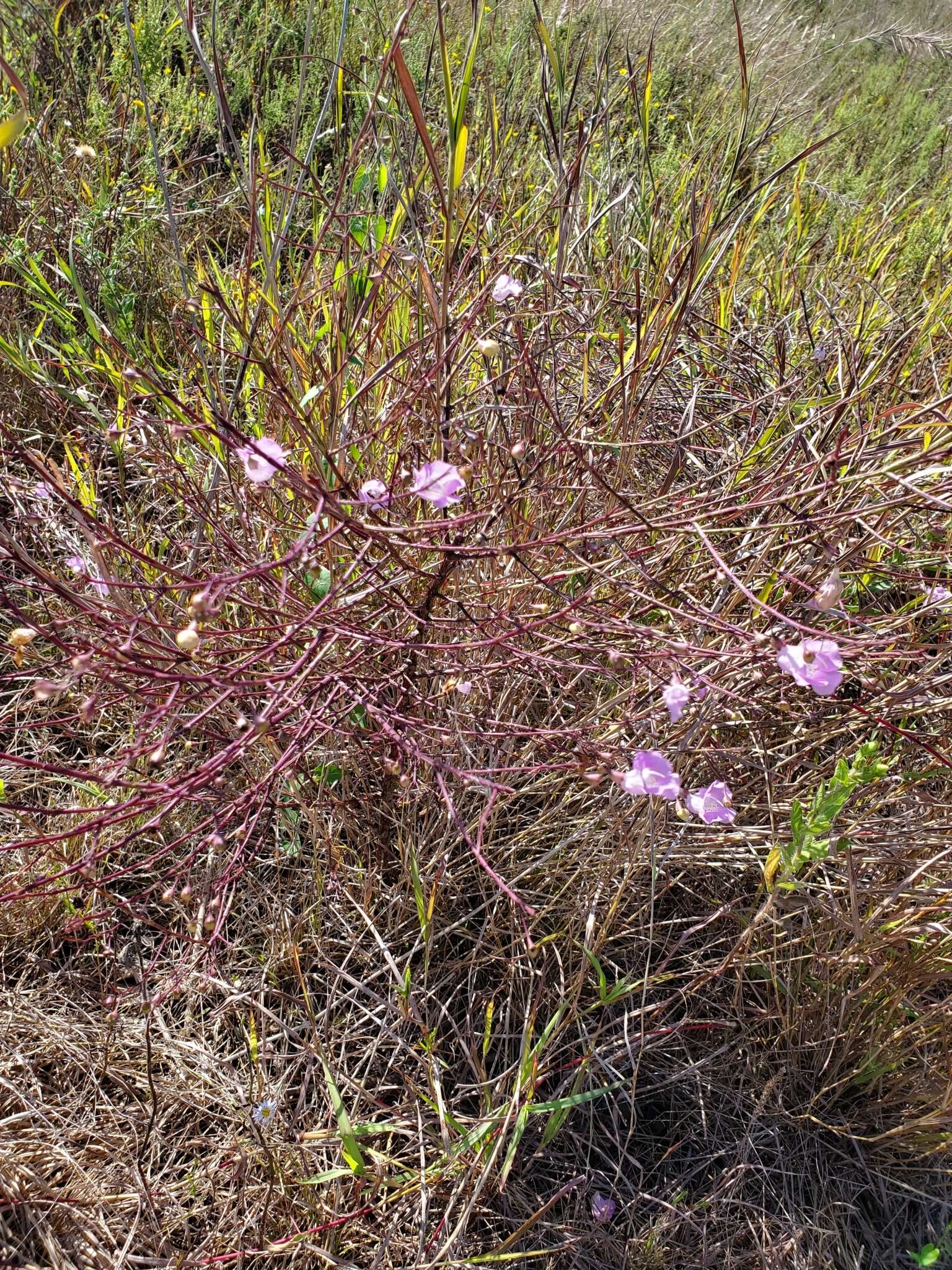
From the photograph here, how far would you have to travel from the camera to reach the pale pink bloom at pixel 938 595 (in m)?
1.25

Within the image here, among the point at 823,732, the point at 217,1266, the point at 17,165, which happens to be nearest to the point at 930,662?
the point at 823,732

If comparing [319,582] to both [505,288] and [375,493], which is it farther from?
[505,288]

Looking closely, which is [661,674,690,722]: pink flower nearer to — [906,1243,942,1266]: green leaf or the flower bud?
the flower bud

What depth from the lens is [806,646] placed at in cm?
93

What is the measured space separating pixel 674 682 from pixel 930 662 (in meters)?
0.65

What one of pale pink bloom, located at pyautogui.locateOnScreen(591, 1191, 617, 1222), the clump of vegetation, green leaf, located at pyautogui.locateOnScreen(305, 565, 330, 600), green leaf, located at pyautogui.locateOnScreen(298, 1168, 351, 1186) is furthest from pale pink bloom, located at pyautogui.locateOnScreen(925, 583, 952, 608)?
green leaf, located at pyautogui.locateOnScreen(298, 1168, 351, 1186)

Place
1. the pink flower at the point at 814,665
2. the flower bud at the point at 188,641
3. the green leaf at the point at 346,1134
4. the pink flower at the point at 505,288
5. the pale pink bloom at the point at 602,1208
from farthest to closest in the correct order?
the pink flower at the point at 505,288, the pale pink bloom at the point at 602,1208, the green leaf at the point at 346,1134, the pink flower at the point at 814,665, the flower bud at the point at 188,641

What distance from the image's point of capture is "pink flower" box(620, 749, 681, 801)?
1.00 m

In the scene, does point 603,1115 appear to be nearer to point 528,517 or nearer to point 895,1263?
point 895,1263

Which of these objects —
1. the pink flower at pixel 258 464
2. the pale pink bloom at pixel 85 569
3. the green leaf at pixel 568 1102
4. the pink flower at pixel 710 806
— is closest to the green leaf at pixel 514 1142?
the green leaf at pixel 568 1102

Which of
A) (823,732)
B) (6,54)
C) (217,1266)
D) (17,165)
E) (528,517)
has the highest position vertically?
(6,54)

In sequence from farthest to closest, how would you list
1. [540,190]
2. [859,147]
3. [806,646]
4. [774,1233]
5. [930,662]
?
[859,147], [540,190], [930,662], [774,1233], [806,646]

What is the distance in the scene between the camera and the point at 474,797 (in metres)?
1.37

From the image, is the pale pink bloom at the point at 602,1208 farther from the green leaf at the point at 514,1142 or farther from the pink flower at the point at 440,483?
the pink flower at the point at 440,483
